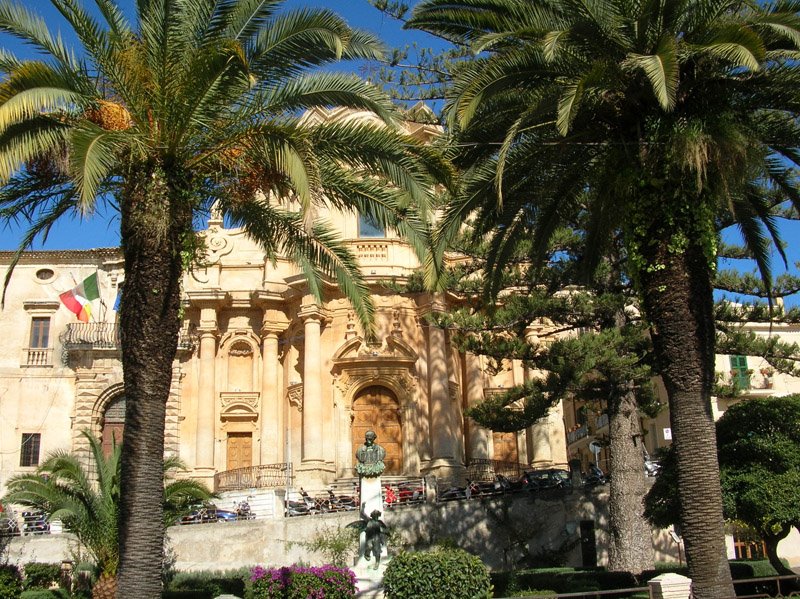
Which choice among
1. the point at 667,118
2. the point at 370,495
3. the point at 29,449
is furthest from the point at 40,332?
the point at 667,118

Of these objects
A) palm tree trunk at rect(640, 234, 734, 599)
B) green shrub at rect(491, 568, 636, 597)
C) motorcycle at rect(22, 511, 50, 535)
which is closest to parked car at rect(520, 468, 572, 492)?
green shrub at rect(491, 568, 636, 597)

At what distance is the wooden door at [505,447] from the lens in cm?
3347

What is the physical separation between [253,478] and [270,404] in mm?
3198

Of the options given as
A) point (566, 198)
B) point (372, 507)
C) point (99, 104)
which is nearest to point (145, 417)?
point (99, 104)

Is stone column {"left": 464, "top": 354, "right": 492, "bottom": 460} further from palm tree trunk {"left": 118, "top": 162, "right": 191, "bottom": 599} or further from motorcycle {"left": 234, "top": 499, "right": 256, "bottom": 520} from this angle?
palm tree trunk {"left": 118, "top": 162, "right": 191, "bottom": 599}

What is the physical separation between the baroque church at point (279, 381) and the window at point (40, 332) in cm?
5

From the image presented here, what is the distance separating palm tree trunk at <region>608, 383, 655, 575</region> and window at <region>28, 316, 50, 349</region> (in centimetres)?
2315

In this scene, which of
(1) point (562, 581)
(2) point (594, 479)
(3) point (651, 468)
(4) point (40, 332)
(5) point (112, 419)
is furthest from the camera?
(4) point (40, 332)

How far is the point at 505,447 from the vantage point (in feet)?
111

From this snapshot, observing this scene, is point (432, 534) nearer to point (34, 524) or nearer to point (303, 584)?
point (303, 584)

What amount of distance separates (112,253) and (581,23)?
28935 millimetres

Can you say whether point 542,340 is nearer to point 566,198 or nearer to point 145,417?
point 566,198

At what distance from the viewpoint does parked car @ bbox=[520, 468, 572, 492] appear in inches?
1033

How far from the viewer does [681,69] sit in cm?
1235
